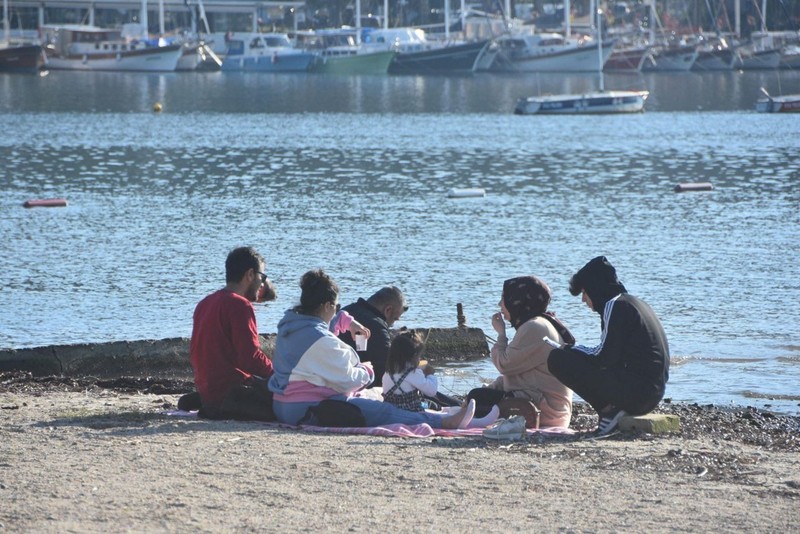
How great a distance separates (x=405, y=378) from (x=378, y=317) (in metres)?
0.70

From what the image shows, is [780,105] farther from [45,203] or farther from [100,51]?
[100,51]

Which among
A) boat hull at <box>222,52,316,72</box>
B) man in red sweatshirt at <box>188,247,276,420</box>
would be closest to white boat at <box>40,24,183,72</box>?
boat hull at <box>222,52,316,72</box>

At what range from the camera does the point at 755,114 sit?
2731 inches

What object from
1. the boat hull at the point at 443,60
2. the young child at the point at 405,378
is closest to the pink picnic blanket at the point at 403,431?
the young child at the point at 405,378

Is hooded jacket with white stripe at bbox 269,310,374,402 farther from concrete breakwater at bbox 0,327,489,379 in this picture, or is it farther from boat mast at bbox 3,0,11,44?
boat mast at bbox 3,0,11,44

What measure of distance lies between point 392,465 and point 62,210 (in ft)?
76.2

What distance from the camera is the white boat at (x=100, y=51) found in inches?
4451

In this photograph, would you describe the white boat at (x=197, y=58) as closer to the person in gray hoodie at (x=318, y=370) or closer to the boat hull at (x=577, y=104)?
the boat hull at (x=577, y=104)

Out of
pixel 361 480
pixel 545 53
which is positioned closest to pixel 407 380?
pixel 361 480

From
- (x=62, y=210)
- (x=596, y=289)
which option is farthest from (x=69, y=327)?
(x=62, y=210)

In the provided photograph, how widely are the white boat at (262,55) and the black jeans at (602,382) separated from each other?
11212 cm

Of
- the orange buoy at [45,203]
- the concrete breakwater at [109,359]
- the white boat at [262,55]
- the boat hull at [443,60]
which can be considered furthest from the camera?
the white boat at [262,55]

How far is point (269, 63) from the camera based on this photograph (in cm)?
12194

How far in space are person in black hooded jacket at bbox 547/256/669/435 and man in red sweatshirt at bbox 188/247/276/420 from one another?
198 centimetres
